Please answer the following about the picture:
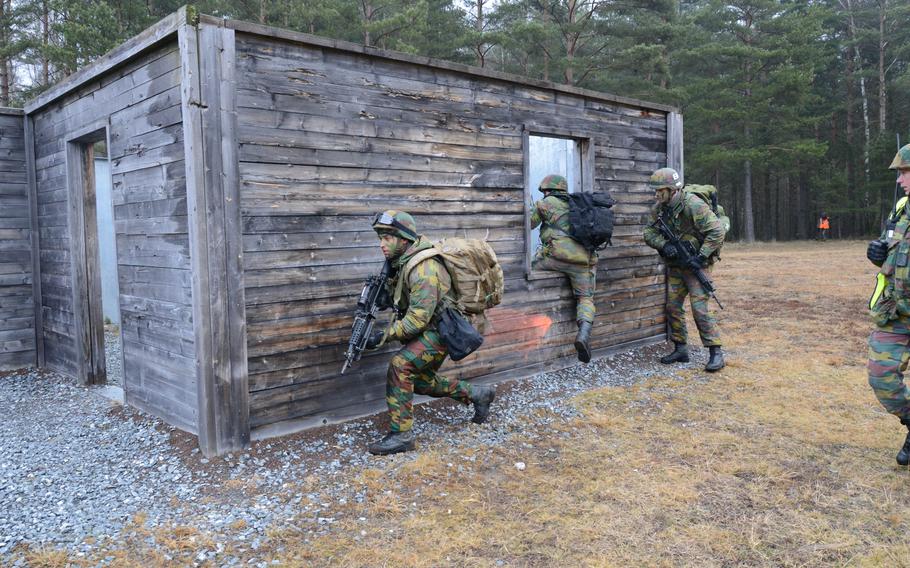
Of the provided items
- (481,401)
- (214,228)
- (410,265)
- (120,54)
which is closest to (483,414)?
(481,401)

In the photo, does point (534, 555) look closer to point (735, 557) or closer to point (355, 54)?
point (735, 557)

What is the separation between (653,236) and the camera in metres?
7.93

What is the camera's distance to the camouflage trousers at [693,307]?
7711 millimetres

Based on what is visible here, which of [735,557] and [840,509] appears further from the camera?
[840,509]

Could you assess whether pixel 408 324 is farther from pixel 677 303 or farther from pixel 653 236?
pixel 677 303

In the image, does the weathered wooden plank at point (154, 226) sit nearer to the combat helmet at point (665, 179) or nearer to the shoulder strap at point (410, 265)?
the shoulder strap at point (410, 265)

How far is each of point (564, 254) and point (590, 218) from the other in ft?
1.70

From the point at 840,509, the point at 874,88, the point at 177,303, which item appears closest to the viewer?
the point at 840,509

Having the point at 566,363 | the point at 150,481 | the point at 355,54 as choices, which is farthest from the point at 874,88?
the point at 150,481

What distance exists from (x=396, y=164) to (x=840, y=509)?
14.4 ft

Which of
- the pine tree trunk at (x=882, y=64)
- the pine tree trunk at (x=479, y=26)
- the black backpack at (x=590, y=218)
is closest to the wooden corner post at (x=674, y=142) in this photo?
the black backpack at (x=590, y=218)

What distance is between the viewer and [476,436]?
5391 millimetres

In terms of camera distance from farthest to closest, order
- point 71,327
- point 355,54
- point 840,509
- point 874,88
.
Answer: point 874,88 → point 71,327 → point 355,54 → point 840,509

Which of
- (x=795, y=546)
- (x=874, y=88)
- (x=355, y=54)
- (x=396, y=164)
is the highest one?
(x=874, y=88)
